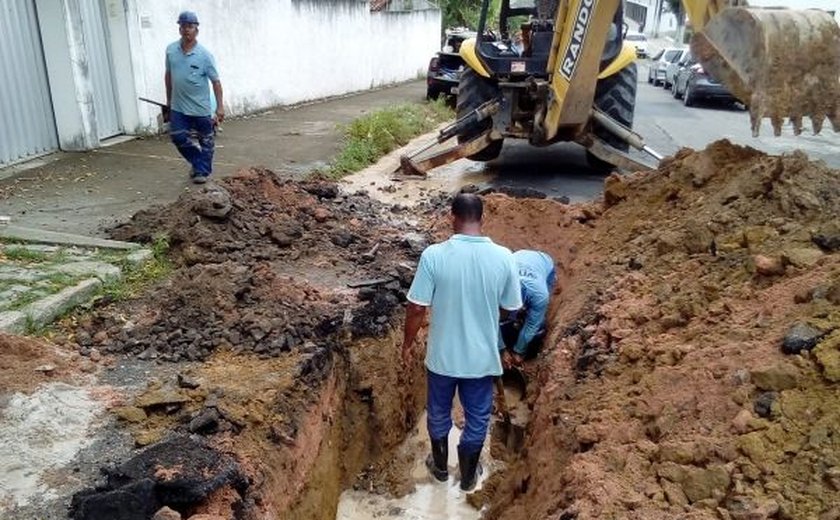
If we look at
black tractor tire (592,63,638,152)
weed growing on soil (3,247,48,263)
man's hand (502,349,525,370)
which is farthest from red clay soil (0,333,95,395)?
black tractor tire (592,63,638,152)

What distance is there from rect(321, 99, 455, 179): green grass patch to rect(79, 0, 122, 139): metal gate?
10.3 feet

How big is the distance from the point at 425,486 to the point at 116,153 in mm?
6578

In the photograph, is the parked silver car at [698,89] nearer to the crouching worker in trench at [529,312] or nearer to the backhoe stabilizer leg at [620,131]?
the backhoe stabilizer leg at [620,131]

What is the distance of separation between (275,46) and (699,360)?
13222 millimetres

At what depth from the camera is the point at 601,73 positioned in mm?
9352

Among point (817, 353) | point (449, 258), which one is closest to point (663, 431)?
point (817, 353)

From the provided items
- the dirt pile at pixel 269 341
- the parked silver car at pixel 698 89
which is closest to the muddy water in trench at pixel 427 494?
the dirt pile at pixel 269 341

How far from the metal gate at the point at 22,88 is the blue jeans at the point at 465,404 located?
6275 millimetres

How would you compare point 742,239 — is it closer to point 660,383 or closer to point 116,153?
point 660,383

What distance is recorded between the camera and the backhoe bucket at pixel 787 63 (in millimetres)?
4262

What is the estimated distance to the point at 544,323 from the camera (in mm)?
5582

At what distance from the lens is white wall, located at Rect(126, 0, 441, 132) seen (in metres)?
10.3

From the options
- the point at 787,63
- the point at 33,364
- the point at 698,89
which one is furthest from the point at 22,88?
the point at 698,89

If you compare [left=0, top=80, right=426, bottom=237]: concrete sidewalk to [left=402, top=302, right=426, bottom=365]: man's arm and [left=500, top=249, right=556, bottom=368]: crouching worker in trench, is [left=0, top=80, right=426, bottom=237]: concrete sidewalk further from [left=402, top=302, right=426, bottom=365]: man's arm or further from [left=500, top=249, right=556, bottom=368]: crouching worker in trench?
[left=500, top=249, right=556, bottom=368]: crouching worker in trench
